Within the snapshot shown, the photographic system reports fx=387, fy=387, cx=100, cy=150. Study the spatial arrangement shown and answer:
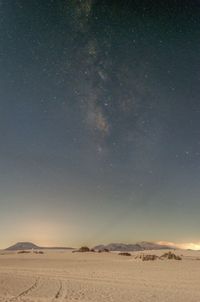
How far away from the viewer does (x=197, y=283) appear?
1781cm

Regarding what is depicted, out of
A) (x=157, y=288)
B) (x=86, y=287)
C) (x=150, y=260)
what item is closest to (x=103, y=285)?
(x=86, y=287)

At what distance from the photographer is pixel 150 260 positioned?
3278cm

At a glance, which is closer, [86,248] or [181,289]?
[181,289]

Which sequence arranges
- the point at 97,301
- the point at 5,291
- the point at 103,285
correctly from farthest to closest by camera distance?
the point at 103,285 → the point at 5,291 → the point at 97,301

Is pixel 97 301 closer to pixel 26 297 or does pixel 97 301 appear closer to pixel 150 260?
pixel 26 297

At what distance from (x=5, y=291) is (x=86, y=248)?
1502 inches

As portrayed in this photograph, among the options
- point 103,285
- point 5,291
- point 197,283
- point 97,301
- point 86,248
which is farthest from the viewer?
point 86,248

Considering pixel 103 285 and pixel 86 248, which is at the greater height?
pixel 86 248

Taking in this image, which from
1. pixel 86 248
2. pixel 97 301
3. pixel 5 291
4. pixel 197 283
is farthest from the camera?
pixel 86 248

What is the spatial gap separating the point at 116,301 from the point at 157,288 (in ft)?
13.3

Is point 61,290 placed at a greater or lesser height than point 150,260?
lesser

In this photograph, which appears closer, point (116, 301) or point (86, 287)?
point (116, 301)

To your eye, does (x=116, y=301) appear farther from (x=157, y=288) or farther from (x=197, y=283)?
(x=197, y=283)

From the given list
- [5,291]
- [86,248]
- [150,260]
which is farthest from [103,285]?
[86,248]
